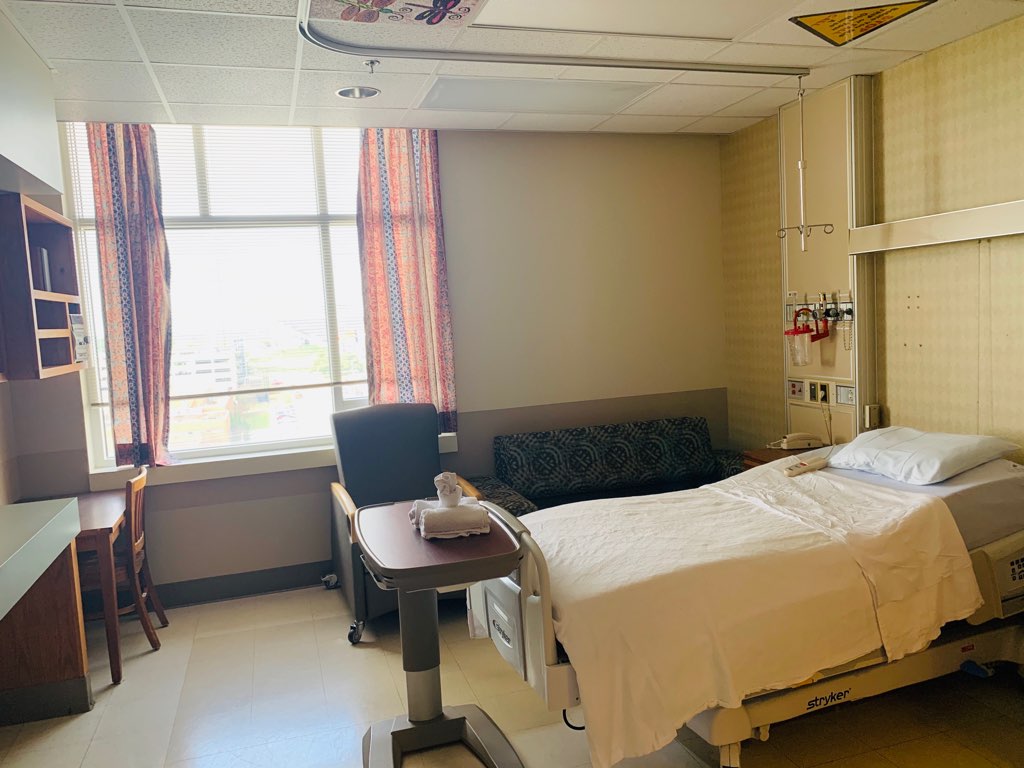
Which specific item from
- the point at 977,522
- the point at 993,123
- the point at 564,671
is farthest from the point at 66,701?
the point at 993,123

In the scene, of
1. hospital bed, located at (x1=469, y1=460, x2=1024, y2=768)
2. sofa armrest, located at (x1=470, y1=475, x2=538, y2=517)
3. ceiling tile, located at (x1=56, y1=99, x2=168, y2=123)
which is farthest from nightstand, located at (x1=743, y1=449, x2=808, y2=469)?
ceiling tile, located at (x1=56, y1=99, x2=168, y2=123)

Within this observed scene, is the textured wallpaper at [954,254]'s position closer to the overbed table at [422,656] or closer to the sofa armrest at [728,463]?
the sofa armrest at [728,463]

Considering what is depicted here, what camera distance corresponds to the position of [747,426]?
4.97 metres

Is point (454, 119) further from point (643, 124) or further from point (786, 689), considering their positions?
point (786, 689)

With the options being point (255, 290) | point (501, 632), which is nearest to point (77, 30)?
point (255, 290)

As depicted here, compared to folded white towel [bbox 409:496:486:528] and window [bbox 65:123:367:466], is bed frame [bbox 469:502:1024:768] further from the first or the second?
window [bbox 65:123:367:466]

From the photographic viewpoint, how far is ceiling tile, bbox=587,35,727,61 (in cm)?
312

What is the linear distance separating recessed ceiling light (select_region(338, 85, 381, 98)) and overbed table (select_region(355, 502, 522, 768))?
193cm

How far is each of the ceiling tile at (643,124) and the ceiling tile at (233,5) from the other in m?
2.21

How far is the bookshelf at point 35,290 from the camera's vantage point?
2969 millimetres

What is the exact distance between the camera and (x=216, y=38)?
286 centimetres

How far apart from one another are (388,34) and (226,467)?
8.16 feet

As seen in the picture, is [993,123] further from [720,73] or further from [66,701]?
[66,701]

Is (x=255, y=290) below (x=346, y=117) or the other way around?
below
